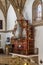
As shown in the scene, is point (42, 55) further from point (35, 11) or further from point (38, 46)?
point (35, 11)

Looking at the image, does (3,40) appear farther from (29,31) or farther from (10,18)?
(29,31)

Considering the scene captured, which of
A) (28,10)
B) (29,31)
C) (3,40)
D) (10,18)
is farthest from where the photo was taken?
(3,40)

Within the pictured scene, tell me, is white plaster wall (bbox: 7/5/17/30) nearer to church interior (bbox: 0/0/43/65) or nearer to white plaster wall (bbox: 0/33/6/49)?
church interior (bbox: 0/0/43/65)

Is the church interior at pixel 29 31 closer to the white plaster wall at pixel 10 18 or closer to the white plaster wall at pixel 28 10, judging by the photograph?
the white plaster wall at pixel 28 10

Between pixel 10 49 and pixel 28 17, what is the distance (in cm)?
288

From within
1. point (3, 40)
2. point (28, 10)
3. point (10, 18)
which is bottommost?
point (3, 40)

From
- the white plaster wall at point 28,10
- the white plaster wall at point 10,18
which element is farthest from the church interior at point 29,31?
the white plaster wall at point 10,18

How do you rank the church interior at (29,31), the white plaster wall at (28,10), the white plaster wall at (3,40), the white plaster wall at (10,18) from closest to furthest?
the church interior at (29,31), the white plaster wall at (28,10), the white plaster wall at (10,18), the white plaster wall at (3,40)

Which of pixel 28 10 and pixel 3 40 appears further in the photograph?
pixel 3 40

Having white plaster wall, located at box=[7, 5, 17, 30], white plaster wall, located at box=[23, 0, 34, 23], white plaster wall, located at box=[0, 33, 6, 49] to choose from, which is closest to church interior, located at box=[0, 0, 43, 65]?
white plaster wall, located at box=[23, 0, 34, 23]

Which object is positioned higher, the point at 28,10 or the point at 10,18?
the point at 28,10

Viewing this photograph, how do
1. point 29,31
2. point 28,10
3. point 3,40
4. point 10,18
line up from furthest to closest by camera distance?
point 3,40 < point 10,18 < point 28,10 < point 29,31

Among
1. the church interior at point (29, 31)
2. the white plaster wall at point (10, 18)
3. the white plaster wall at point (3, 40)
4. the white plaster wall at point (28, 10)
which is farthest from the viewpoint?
the white plaster wall at point (3, 40)

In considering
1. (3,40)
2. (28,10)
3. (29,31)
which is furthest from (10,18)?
(29,31)
